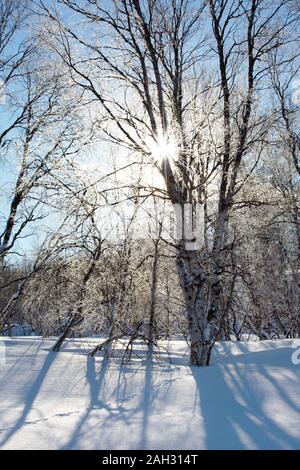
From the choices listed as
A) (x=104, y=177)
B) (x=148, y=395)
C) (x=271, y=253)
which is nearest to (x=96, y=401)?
(x=148, y=395)

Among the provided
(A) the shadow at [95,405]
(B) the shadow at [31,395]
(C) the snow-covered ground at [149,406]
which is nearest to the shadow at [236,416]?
(C) the snow-covered ground at [149,406]

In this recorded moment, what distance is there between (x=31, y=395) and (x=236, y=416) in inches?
67.7

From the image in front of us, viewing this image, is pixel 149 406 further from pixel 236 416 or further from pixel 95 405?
pixel 236 416

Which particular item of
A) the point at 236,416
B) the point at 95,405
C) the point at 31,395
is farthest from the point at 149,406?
the point at 31,395

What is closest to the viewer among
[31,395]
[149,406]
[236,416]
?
[236,416]

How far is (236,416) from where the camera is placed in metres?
2.83

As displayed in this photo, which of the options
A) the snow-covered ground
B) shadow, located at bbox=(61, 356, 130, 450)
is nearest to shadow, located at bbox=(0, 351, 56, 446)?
the snow-covered ground

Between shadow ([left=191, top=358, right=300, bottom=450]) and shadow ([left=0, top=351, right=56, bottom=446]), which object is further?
shadow ([left=0, top=351, right=56, bottom=446])

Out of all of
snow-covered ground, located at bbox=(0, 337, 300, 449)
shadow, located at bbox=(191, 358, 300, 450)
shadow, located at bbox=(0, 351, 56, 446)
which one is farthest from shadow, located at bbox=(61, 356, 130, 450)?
shadow, located at bbox=(191, 358, 300, 450)

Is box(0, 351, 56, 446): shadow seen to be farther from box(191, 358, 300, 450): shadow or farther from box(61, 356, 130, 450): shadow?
box(191, 358, 300, 450): shadow

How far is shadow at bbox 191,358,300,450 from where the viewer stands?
2.30 metres

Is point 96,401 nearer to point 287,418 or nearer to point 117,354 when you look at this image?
point 287,418

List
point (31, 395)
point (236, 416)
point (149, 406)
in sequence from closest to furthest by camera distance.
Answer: point (236, 416)
point (149, 406)
point (31, 395)

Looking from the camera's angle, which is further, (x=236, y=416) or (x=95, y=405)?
(x=95, y=405)
